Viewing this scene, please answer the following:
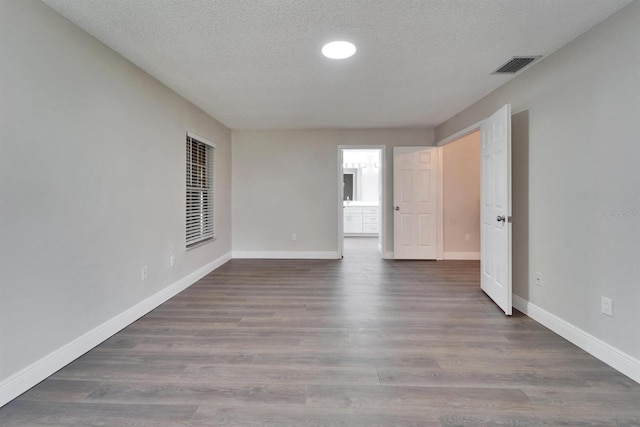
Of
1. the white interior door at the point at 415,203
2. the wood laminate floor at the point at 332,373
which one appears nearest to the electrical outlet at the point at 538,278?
the wood laminate floor at the point at 332,373

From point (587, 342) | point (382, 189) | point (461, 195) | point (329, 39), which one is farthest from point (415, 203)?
point (329, 39)

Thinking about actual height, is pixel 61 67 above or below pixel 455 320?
above

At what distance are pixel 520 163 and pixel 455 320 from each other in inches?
63.6

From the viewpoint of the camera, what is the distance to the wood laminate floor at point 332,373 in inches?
57.6

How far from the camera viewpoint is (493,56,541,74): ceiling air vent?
8.15 ft

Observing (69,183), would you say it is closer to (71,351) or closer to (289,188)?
(71,351)

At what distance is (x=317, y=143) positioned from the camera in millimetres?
5180

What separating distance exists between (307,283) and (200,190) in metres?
1.97

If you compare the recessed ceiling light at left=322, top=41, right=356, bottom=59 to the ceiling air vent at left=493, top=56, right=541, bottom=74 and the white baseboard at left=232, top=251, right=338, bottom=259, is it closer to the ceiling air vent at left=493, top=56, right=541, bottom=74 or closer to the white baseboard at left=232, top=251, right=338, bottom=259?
the ceiling air vent at left=493, top=56, right=541, bottom=74

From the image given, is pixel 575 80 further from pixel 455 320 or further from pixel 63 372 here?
pixel 63 372

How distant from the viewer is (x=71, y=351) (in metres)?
1.94

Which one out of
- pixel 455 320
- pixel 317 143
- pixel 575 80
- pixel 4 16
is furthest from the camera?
pixel 317 143

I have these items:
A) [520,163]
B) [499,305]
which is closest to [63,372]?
[499,305]

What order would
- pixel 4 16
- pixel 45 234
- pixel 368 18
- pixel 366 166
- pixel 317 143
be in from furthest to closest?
1. pixel 366 166
2. pixel 317 143
3. pixel 368 18
4. pixel 45 234
5. pixel 4 16
